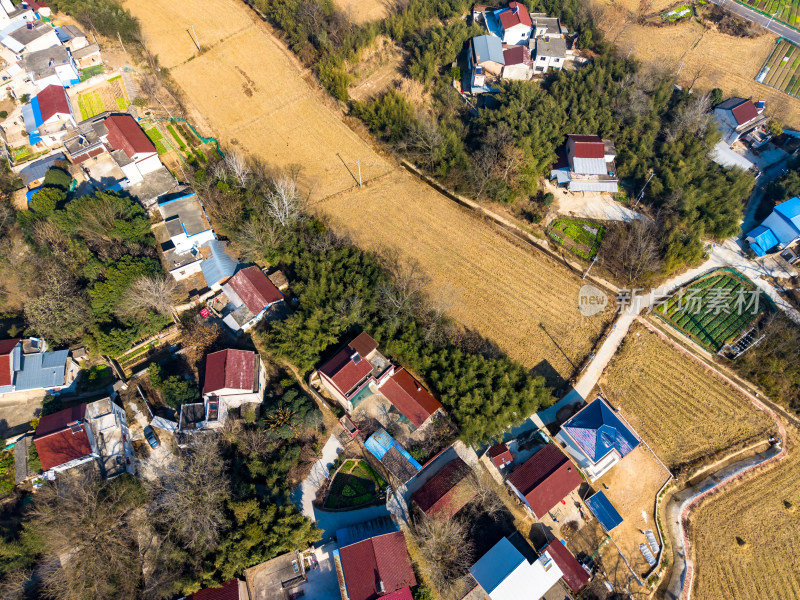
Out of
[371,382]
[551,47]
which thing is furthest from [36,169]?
[551,47]

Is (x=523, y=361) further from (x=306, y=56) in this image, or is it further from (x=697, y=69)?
(x=697, y=69)

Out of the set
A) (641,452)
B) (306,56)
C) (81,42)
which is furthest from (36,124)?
(641,452)

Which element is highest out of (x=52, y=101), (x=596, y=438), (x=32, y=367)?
(x=52, y=101)

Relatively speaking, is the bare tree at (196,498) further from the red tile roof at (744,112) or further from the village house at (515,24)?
the red tile roof at (744,112)

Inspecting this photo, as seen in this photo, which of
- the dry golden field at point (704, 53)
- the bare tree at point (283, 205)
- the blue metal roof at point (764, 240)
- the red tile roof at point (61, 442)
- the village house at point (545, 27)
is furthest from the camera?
the dry golden field at point (704, 53)

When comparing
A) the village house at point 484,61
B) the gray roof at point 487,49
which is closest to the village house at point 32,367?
the village house at point 484,61

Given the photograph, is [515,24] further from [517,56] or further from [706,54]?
[706,54]
